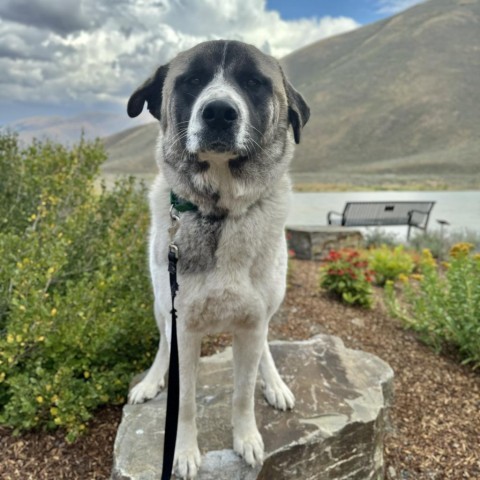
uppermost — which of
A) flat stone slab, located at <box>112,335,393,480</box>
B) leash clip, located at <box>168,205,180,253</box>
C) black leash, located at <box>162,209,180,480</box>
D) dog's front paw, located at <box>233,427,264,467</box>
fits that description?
leash clip, located at <box>168,205,180,253</box>

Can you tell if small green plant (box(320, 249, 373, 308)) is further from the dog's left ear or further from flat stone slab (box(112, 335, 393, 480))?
the dog's left ear

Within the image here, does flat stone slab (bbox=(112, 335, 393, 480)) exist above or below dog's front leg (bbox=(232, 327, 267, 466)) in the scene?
below

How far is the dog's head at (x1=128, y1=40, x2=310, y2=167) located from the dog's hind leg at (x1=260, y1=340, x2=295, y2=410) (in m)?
1.44

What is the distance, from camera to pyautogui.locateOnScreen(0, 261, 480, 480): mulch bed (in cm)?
276

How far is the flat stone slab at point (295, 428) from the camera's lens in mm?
2395

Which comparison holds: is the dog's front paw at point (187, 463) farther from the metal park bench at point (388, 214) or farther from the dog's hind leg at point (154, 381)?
the metal park bench at point (388, 214)

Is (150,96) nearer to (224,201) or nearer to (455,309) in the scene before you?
(224,201)

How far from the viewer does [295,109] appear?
7.80 ft

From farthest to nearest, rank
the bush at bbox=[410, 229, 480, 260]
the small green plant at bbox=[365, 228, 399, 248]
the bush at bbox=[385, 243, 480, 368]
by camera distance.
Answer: the small green plant at bbox=[365, 228, 399, 248], the bush at bbox=[410, 229, 480, 260], the bush at bbox=[385, 243, 480, 368]

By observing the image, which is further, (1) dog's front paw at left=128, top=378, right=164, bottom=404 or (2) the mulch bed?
(1) dog's front paw at left=128, top=378, right=164, bottom=404

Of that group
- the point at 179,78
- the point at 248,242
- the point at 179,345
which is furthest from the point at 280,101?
the point at 179,345

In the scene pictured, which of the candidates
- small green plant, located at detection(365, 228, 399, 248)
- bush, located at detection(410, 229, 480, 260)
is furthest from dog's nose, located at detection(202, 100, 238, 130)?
small green plant, located at detection(365, 228, 399, 248)

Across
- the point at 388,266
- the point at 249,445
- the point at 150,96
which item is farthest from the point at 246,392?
the point at 388,266

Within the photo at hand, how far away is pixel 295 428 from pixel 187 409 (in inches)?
27.1
